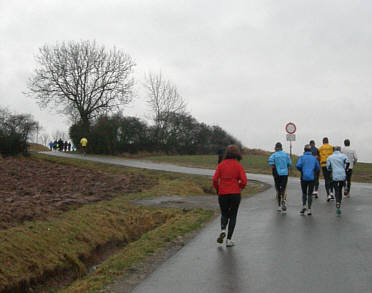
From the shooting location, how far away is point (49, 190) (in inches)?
653

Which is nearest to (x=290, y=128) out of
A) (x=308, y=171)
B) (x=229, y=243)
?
(x=308, y=171)

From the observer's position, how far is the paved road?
5895 millimetres

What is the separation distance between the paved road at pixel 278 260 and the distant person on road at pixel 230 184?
15.6 inches

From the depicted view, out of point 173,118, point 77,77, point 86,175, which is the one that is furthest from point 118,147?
point 86,175

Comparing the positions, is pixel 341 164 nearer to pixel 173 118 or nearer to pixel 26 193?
pixel 26 193

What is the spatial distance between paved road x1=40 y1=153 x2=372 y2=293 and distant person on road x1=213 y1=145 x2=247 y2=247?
1.30 feet

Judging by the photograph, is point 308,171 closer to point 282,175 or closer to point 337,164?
point 282,175

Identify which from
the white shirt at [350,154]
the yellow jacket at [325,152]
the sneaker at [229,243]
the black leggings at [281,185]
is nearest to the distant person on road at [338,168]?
the black leggings at [281,185]

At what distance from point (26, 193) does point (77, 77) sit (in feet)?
119

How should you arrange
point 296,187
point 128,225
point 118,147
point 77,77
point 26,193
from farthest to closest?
point 77,77 < point 118,147 < point 296,187 < point 26,193 < point 128,225

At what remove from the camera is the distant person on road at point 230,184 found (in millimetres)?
8594

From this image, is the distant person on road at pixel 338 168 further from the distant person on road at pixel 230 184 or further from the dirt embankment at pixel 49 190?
the dirt embankment at pixel 49 190

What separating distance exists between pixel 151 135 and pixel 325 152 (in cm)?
3699

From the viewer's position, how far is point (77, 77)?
4988cm
